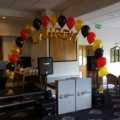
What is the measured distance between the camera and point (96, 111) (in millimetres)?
4617

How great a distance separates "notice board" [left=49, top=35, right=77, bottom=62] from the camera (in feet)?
20.2

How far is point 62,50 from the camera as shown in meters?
6.36

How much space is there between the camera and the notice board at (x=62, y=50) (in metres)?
6.16

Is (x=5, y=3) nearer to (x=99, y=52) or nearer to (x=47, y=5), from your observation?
(x=47, y=5)

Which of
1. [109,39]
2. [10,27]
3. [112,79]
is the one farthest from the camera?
[109,39]

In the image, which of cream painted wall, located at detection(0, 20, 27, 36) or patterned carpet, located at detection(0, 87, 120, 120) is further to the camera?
cream painted wall, located at detection(0, 20, 27, 36)

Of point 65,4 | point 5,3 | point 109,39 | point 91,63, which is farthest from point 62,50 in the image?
point 109,39

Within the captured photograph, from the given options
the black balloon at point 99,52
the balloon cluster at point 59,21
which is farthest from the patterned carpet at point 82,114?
the balloon cluster at point 59,21

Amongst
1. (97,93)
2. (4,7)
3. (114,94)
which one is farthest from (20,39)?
(114,94)

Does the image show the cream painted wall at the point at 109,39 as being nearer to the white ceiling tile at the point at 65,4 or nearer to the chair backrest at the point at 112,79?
the chair backrest at the point at 112,79

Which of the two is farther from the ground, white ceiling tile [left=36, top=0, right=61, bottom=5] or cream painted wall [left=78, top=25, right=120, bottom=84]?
white ceiling tile [left=36, top=0, right=61, bottom=5]

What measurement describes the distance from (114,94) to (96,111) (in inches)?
83.8

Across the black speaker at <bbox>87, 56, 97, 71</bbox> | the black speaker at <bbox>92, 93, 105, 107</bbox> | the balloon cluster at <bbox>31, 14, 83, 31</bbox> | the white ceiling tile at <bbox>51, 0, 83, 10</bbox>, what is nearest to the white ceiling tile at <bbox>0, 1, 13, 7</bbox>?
the balloon cluster at <bbox>31, 14, 83, 31</bbox>

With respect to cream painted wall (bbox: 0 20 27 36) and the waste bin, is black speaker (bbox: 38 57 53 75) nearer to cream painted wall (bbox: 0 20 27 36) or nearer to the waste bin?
the waste bin
